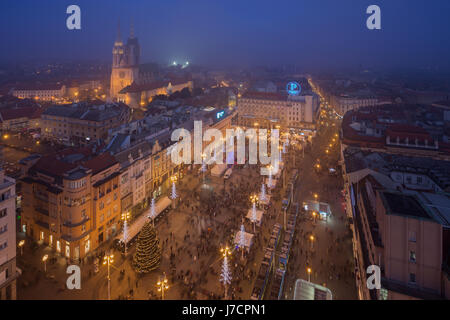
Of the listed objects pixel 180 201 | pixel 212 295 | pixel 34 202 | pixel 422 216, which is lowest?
pixel 212 295

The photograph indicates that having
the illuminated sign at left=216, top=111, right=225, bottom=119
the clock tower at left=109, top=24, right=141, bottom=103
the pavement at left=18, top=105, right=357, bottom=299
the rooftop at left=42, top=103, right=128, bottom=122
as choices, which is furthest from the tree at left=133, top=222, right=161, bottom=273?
the clock tower at left=109, top=24, right=141, bottom=103

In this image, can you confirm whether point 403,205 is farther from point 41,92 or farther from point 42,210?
point 41,92

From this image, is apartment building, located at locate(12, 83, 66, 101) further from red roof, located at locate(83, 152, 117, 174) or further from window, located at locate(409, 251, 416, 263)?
window, located at locate(409, 251, 416, 263)

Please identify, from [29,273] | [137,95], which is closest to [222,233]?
[29,273]

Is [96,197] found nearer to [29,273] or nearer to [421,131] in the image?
[29,273]

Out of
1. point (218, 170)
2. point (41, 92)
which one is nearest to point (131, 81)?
point (41, 92)

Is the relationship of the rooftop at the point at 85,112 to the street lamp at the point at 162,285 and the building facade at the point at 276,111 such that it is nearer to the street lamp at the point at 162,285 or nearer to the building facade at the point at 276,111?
the building facade at the point at 276,111
